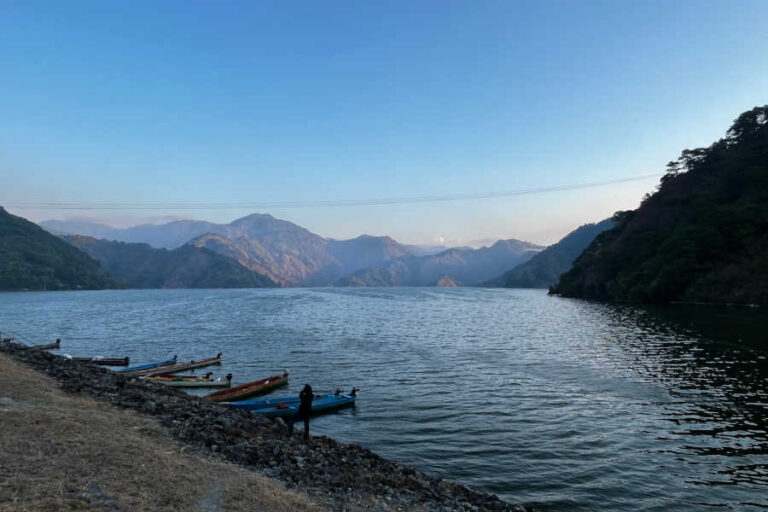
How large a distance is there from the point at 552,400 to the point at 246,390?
79.8 ft

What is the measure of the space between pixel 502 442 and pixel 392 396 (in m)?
11.8

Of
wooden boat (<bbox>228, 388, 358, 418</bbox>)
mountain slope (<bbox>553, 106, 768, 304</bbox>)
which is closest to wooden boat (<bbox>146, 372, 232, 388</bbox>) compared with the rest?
wooden boat (<bbox>228, 388, 358, 418</bbox>)

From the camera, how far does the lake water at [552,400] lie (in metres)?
19.4

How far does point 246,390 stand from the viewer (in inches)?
1339

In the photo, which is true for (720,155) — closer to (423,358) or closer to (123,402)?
(423,358)

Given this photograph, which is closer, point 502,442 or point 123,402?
point 123,402

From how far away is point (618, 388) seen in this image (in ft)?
116

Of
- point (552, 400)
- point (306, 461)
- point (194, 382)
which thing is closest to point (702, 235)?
point (552, 400)

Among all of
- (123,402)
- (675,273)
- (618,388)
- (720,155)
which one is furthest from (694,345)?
(720,155)

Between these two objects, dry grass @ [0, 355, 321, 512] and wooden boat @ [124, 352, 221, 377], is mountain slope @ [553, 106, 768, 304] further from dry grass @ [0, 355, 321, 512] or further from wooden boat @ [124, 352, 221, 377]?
dry grass @ [0, 355, 321, 512]

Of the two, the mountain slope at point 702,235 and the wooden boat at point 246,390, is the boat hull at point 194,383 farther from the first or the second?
the mountain slope at point 702,235

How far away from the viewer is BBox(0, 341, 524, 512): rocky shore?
14117mm

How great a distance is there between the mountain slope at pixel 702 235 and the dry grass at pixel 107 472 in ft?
400

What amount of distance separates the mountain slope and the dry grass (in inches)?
4800
